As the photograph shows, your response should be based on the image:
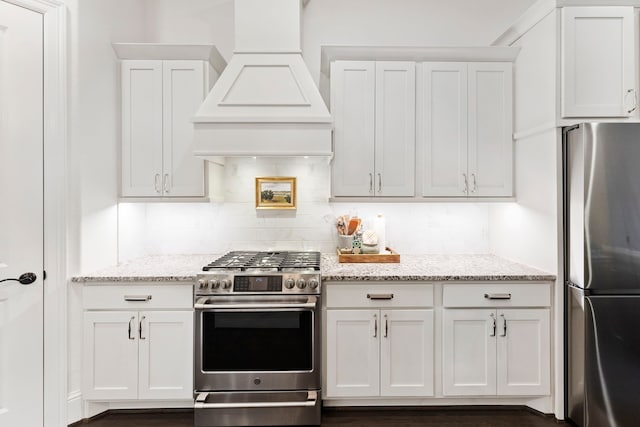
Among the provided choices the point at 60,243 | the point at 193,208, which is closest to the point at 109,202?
the point at 60,243

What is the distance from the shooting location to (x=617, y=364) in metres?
2.03

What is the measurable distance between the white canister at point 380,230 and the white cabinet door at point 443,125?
43cm

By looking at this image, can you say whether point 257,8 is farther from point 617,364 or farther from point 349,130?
point 617,364

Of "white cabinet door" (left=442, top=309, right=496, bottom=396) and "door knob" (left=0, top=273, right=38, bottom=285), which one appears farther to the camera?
"white cabinet door" (left=442, top=309, right=496, bottom=396)

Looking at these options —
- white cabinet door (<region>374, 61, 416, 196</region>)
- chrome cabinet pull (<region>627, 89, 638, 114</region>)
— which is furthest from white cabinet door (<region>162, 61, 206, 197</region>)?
chrome cabinet pull (<region>627, 89, 638, 114</region>)

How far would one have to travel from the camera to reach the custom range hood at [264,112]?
2289 millimetres

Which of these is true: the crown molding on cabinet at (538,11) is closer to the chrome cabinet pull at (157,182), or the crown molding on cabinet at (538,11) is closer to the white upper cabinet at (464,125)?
the white upper cabinet at (464,125)

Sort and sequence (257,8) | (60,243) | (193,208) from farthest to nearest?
(193,208) → (257,8) → (60,243)

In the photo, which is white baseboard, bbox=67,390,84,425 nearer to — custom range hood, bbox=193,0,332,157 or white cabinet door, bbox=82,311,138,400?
white cabinet door, bbox=82,311,138,400

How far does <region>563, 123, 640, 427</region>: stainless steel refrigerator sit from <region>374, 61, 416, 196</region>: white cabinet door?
1032 mm

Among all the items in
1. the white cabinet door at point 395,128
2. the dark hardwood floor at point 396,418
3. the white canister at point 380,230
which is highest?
the white cabinet door at point 395,128

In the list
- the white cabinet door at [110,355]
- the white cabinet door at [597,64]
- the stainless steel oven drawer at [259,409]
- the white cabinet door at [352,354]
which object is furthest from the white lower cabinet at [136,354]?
the white cabinet door at [597,64]

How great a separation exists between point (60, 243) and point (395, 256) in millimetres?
2265

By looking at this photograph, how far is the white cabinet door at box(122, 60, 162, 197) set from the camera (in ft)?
8.38
